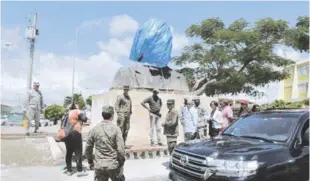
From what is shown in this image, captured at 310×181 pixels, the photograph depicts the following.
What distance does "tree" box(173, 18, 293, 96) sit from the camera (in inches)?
759

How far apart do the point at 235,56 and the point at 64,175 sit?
14.7m

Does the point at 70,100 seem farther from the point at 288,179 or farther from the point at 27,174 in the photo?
the point at 288,179

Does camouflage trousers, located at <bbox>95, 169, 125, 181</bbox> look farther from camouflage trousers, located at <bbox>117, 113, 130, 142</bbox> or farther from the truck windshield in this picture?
camouflage trousers, located at <bbox>117, 113, 130, 142</bbox>

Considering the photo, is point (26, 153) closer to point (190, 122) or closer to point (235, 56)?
point (190, 122)

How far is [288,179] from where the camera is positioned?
4.32 metres

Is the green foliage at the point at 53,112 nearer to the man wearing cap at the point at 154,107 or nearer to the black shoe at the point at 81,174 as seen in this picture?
the man wearing cap at the point at 154,107

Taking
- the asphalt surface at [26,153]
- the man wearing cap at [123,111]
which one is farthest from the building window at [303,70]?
the man wearing cap at [123,111]

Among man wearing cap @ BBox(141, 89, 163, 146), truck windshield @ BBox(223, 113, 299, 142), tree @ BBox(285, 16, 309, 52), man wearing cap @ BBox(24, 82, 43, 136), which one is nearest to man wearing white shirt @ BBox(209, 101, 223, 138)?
man wearing cap @ BBox(141, 89, 163, 146)

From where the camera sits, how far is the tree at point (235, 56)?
19.3 m

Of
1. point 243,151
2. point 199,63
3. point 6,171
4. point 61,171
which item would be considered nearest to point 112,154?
point 243,151

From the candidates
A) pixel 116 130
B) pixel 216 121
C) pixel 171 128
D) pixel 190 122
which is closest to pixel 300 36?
pixel 216 121

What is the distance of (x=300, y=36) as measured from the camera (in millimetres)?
18859

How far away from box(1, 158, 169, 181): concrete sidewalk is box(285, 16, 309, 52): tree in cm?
Result: 1370

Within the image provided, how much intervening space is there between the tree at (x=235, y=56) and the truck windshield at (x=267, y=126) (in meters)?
12.9
